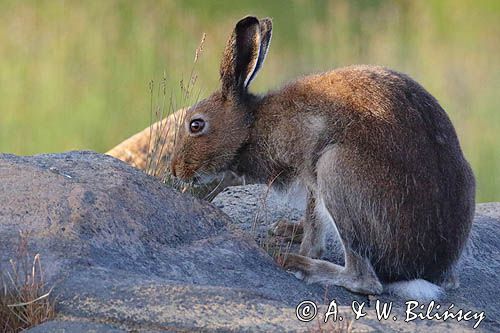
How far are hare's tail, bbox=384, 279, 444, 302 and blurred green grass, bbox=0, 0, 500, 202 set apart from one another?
4.47 m

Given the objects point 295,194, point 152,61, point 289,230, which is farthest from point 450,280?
point 152,61

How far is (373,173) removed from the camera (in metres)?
5.84

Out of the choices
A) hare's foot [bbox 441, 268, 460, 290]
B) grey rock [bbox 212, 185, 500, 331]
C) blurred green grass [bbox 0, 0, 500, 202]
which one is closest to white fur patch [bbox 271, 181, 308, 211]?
grey rock [bbox 212, 185, 500, 331]

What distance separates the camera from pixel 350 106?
6.03 metres

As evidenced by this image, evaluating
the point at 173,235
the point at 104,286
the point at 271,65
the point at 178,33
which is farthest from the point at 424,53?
the point at 104,286

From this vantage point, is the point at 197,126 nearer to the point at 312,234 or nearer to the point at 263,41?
the point at 263,41

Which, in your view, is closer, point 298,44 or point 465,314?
point 465,314

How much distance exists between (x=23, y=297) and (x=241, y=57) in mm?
2253

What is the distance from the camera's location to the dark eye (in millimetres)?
6619

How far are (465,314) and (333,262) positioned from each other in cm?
93

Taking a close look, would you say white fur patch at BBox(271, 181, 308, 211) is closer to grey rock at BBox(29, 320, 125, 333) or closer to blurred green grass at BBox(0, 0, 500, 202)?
grey rock at BBox(29, 320, 125, 333)

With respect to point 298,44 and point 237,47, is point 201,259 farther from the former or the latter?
point 298,44

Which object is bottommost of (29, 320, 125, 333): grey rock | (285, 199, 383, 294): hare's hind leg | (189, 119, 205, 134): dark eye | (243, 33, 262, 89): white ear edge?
(29, 320, 125, 333): grey rock

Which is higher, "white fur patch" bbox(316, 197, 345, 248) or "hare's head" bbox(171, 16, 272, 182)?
"hare's head" bbox(171, 16, 272, 182)
